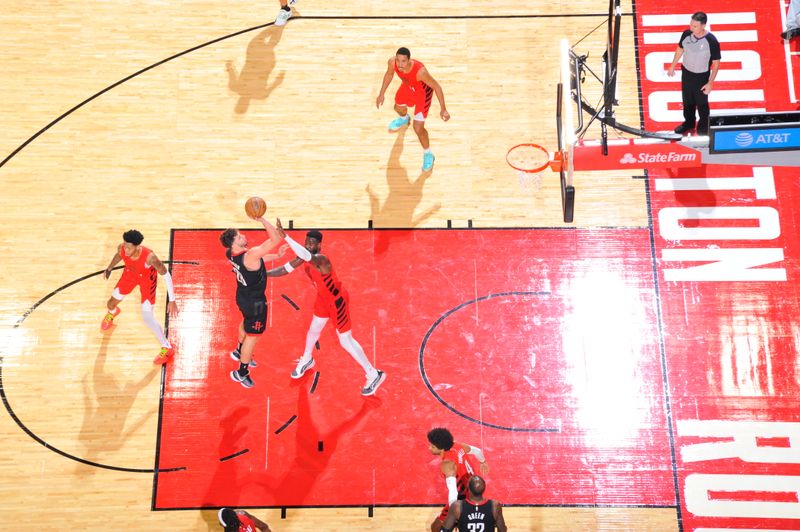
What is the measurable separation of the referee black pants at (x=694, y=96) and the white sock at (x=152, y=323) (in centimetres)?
763

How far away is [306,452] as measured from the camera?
9.09 metres

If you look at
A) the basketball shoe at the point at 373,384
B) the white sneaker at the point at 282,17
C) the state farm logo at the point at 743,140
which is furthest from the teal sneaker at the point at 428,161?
the state farm logo at the point at 743,140

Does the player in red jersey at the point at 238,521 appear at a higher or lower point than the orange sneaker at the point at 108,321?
lower

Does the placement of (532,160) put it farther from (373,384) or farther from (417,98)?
(373,384)

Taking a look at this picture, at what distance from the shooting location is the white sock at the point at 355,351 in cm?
888

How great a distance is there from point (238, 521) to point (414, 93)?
5.87 metres

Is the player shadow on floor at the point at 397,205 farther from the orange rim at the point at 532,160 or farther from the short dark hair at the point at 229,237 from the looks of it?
the short dark hair at the point at 229,237

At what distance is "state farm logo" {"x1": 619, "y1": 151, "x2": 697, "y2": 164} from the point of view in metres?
9.38

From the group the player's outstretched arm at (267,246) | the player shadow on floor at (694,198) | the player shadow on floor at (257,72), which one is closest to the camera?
the player's outstretched arm at (267,246)

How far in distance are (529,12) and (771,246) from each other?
5.12 metres

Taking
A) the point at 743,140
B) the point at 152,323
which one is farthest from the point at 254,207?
the point at 743,140

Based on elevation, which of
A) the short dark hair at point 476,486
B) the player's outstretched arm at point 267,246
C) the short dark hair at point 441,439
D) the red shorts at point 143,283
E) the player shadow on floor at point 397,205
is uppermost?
the player shadow on floor at point 397,205

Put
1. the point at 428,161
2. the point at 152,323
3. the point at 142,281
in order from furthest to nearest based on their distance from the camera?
the point at 428,161, the point at 152,323, the point at 142,281

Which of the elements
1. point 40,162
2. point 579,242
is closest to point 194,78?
point 40,162
